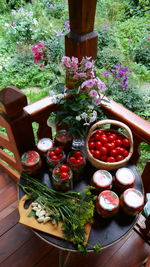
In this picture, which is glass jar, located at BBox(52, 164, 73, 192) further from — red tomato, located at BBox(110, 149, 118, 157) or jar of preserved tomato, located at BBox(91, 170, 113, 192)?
red tomato, located at BBox(110, 149, 118, 157)

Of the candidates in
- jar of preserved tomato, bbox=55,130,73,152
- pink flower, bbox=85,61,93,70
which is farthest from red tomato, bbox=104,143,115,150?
pink flower, bbox=85,61,93,70

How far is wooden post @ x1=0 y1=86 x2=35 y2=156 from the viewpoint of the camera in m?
1.04

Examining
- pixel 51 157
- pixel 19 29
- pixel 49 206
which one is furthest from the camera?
pixel 19 29

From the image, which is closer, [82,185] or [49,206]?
[49,206]

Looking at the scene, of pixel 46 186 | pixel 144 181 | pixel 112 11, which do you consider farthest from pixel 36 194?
pixel 112 11

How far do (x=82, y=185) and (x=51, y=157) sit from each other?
255 mm

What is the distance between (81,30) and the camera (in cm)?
108

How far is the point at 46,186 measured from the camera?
1.15m

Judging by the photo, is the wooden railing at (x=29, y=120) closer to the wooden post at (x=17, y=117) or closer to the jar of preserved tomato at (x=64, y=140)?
the wooden post at (x=17, y=117)

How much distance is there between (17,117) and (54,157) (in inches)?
12.6

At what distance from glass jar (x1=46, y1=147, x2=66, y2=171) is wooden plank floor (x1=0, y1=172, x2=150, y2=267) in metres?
0.64

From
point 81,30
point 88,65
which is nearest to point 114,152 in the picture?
point 88,65

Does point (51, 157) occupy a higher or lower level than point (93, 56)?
lower

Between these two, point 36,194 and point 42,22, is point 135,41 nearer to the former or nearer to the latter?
point 42,22
